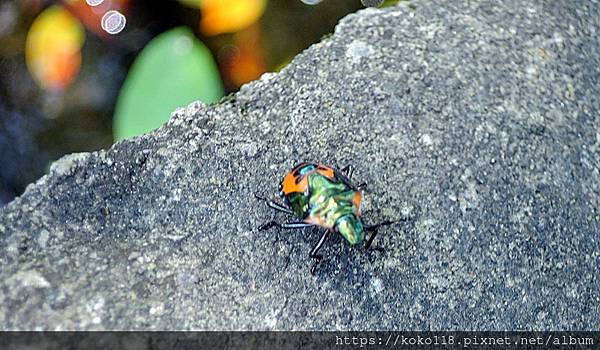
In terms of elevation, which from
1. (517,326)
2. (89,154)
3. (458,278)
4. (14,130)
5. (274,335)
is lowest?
(517,326)

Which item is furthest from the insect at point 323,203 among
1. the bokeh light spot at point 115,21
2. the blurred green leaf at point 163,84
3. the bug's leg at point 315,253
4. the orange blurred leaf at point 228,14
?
the bokeh light spot at point 115,21

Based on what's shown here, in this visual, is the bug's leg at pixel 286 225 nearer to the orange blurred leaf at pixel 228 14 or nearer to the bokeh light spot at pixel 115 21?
the orange blurred leaf at pixel 228 14

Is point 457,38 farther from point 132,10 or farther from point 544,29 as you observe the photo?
point 132,10

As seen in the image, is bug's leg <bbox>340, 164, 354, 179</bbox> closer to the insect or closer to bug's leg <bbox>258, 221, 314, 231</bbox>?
the insect

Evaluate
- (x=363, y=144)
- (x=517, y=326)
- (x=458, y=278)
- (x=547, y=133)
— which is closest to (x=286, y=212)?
(x=363, y=144)

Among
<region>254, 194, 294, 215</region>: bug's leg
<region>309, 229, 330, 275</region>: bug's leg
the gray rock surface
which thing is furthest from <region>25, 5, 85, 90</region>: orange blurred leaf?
<region>309, 229, 330, 275</region>: bug's leg

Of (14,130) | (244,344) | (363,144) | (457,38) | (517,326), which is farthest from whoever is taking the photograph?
(14,130)

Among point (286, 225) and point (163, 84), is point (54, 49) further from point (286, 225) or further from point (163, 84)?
point (286, 225)

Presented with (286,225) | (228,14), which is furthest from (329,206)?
(228,14)
